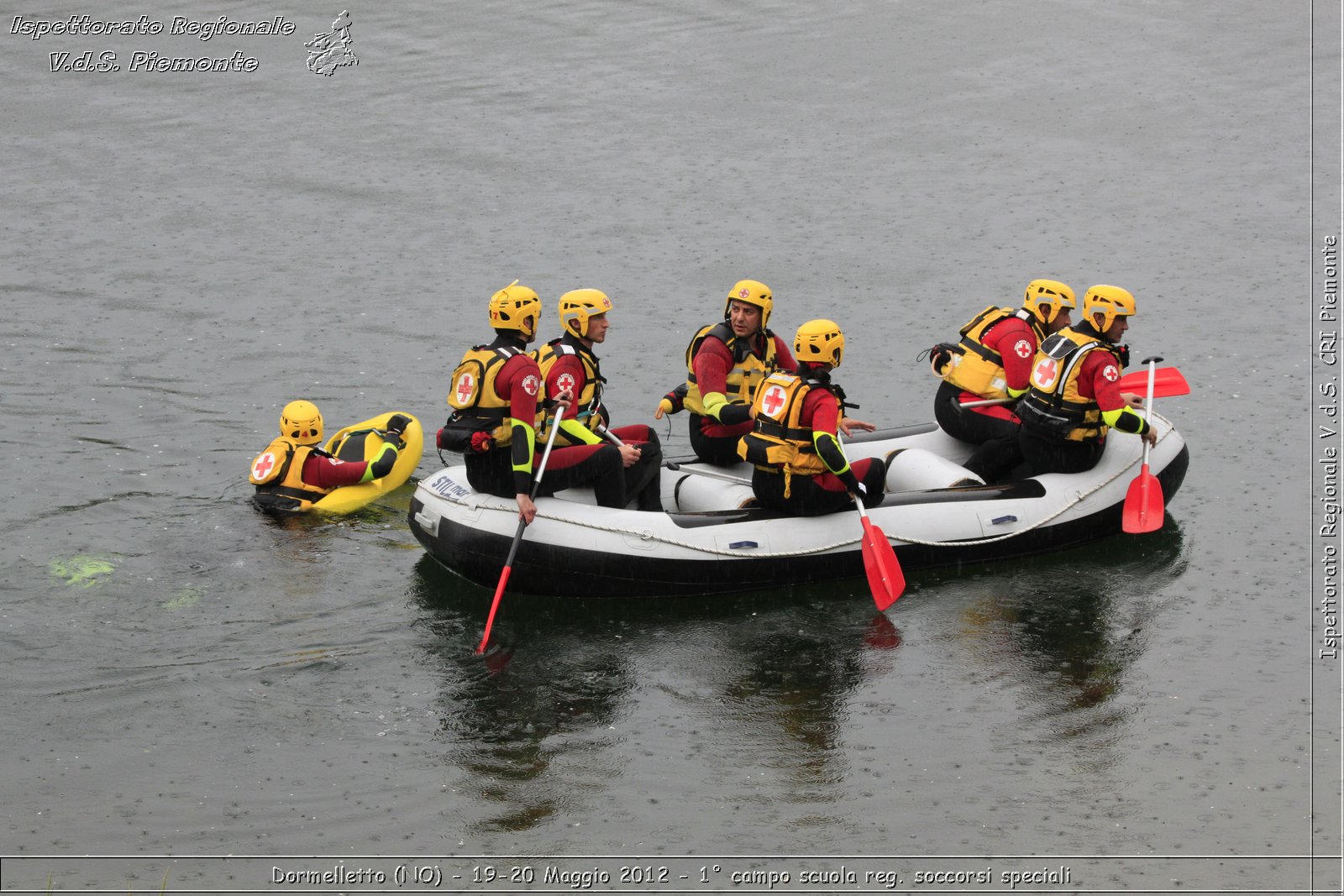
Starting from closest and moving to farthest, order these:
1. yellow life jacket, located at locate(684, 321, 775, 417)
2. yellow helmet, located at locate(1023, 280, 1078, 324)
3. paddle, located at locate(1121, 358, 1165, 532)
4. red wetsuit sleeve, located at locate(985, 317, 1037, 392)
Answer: paddle, located at locate(1121, 358, 1165, 532), yellow life jacket, located at locate(684, 321, 775, 417), yellow helmet, located at locate(1023, 280, 1078, 324), red wetsuit sleeve, located at locate(985, 317, 1037, 392)

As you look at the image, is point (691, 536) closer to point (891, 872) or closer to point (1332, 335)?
point (891, 872)

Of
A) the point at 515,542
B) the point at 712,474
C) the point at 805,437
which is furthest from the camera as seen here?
the point at 712,474

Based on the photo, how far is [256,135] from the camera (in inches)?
775

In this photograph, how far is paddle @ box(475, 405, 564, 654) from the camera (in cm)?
933

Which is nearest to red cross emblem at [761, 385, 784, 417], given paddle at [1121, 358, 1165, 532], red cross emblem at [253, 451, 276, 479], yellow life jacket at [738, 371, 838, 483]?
yellow life jacket at [738, 371, 838, 483]

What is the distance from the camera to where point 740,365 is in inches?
415

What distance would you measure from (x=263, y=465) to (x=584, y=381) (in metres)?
2.35

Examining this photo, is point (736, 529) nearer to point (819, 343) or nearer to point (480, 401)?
point (819, 343)

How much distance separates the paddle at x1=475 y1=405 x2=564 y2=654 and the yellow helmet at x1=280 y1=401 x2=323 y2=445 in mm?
1991

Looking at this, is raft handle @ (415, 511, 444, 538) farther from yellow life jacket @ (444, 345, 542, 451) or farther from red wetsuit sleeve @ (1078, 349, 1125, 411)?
red wetsuit sleeve @ (1078, 349, 1125, 411)

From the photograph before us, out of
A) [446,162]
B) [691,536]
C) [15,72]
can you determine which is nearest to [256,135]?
[446,162]

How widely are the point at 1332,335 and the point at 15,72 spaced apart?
633 inches

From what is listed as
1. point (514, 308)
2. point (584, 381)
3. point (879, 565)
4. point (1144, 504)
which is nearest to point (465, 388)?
point (514, 308)

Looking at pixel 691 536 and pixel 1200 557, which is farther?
pixel 1200 557
